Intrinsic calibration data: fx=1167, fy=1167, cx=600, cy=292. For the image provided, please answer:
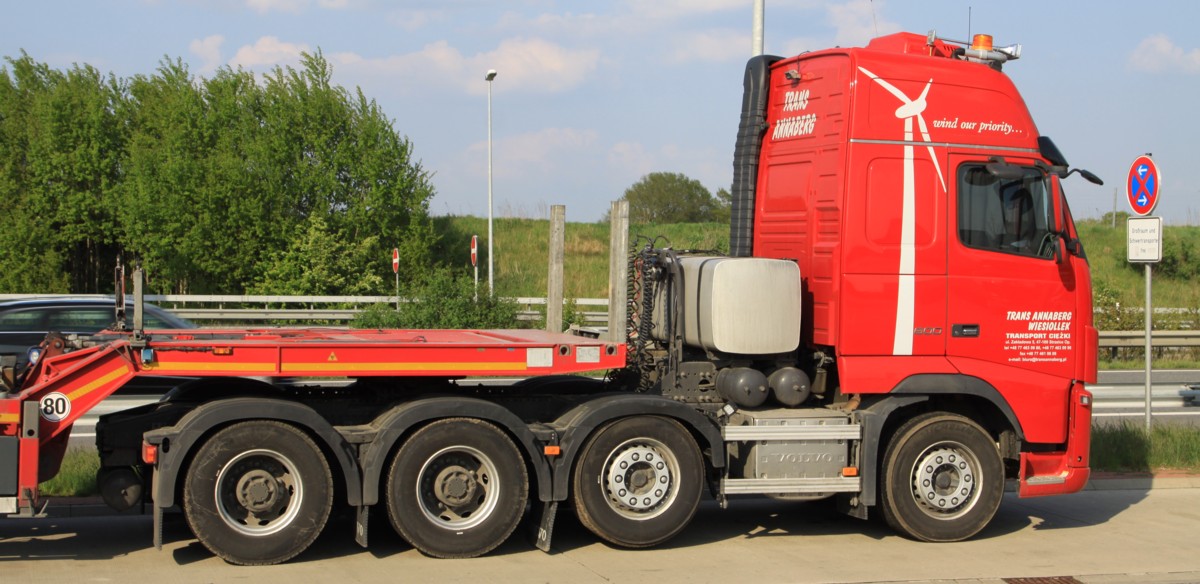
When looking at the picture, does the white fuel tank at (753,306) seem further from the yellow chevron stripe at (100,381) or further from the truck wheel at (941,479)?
the yellow chevron stripe at (100,381)

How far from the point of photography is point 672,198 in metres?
60.7

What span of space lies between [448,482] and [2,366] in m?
2.95

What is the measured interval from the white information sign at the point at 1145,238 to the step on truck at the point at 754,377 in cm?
453

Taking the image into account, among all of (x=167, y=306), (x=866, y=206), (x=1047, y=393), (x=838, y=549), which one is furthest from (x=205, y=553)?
(x=167, y=306)

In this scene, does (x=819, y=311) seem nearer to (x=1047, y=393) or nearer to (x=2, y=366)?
(x=1047, y=393)

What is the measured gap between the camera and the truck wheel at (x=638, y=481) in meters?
7.83

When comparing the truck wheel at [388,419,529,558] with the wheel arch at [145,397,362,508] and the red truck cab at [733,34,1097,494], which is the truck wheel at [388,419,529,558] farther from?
the red truck cab at [733,34,1097,494]

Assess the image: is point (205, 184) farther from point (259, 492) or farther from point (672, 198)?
point (259, 492)

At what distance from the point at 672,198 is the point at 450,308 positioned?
42.2 metres

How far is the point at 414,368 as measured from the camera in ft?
24.4

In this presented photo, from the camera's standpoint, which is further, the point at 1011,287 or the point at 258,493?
the point at 1011,287

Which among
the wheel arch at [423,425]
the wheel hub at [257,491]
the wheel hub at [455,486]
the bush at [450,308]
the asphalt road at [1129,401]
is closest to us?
the wheel hub at [257,491]

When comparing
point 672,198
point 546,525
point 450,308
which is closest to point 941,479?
point 546,525

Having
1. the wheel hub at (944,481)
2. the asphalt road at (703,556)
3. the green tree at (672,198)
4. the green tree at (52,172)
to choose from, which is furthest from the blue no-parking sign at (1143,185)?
the green tree at (672,198)
